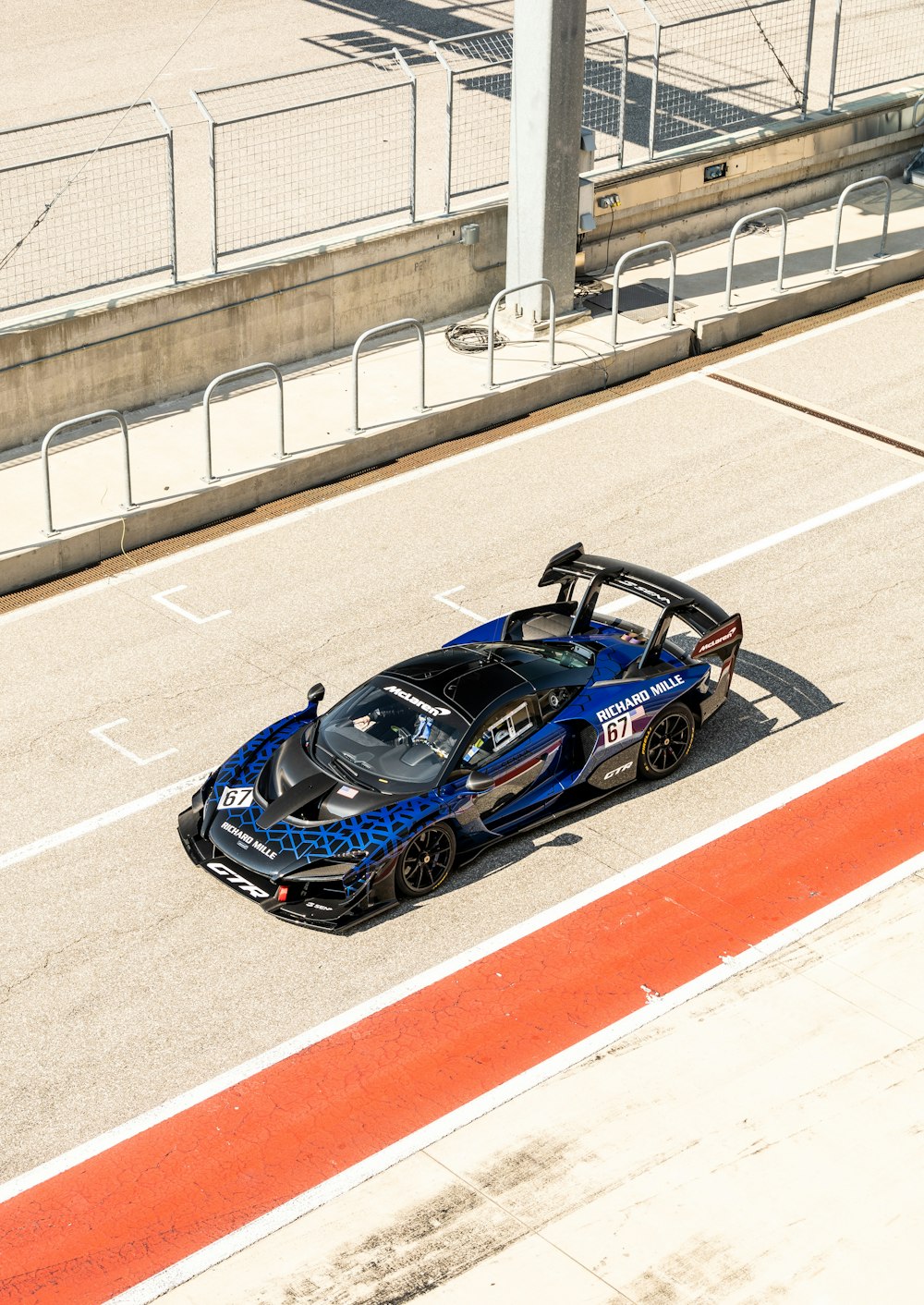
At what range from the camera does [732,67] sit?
2594cm

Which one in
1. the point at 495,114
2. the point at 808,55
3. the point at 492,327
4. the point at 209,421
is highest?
Answer: the point at 808,55

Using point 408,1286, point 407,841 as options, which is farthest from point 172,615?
point 408,1286

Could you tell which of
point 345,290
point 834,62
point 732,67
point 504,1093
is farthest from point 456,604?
point 834,62

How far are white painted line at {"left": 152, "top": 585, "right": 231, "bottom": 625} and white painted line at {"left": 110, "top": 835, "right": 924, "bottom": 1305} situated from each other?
6.07m

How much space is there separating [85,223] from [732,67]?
10.4 metres

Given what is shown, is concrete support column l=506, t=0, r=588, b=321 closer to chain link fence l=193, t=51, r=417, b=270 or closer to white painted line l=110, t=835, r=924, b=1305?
chain link fence l=193, t=51, r=417, b=270

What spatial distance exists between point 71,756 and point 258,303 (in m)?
7.74

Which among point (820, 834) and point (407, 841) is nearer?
point (407, 841)

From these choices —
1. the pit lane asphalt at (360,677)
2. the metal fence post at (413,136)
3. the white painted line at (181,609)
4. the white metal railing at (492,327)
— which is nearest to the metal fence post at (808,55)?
the pit lane asphalt at (360,677)

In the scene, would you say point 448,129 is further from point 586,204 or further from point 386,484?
point 386,484

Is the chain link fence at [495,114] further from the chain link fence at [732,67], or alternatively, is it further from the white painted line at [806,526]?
the white painted line at [806,526]

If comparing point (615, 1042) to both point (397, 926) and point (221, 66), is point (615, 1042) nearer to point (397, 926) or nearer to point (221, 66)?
point (397, 926)

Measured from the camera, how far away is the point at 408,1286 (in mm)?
9664

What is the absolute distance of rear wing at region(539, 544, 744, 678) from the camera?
13828 millimetres
